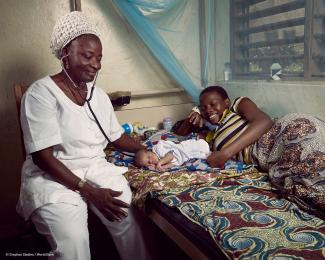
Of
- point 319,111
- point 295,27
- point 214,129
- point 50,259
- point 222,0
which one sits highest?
point 222,0

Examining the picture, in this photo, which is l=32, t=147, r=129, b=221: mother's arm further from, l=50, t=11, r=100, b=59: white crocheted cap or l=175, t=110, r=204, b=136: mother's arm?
l=175, t=110, r=204, b=136: mother's arm

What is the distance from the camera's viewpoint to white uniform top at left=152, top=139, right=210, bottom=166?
1.62 meters

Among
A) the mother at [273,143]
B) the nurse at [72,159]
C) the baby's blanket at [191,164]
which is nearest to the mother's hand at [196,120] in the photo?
the mother at [273,143]

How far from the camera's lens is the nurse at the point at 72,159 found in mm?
1201

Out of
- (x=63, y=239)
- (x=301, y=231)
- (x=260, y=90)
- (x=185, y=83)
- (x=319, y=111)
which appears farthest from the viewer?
(x=185, y=83)

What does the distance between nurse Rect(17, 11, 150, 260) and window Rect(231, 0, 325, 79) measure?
1.00 meters

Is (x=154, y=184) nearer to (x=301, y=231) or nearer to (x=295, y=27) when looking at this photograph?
(x=301, y=231)

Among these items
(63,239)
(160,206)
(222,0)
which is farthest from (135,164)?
(222,0)

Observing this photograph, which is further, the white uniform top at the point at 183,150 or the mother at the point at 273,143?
the white uniform top at the point at 183,150

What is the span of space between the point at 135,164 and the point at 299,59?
40.8 inches

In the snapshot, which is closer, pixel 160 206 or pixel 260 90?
pixel 160 206

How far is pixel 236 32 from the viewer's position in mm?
2094

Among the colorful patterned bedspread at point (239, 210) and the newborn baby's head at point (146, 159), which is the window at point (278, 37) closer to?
the colorful patterned bedspread at point (239, 210)

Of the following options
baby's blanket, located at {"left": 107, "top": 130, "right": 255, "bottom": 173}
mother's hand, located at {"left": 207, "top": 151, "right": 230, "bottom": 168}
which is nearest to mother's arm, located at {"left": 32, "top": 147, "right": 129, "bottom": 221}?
baby's blanket, located at {"left": 107, "top": 130, "right": 255, "bottom": 173}
